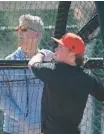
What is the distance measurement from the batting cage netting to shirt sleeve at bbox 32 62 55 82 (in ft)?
0.85

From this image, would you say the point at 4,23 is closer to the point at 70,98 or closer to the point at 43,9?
the point at 43,9

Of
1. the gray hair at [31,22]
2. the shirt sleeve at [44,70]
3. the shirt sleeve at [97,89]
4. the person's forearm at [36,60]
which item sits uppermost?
the gray hair at [31,22]

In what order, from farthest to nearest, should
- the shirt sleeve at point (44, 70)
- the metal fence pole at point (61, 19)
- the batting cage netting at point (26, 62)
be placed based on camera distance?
the metal fence pole at point (61, 19) → the batting cage netting at point (26, 62) → the shirt sleeve at point (44, 70)

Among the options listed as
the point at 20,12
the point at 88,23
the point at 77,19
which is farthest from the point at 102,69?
the point at 20,12

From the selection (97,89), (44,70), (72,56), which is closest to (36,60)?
(44,70)

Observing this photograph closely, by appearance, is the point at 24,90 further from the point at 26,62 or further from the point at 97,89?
the point at 97,89

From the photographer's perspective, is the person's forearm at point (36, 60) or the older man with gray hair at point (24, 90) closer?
the person's forearm at point (36, 60)

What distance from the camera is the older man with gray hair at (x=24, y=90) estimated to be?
336 cm

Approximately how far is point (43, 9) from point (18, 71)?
674 millimetres

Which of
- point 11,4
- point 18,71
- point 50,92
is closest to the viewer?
point 50,92

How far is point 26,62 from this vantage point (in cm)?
321

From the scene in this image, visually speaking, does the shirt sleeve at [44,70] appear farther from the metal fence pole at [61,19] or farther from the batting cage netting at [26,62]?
the metal fence pole at [61,19]

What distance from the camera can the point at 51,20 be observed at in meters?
3.85

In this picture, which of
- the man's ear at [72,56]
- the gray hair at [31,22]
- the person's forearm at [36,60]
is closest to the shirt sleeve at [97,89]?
the man's ear at [72,56]
